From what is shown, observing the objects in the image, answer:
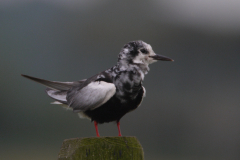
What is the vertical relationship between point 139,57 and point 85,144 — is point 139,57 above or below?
above

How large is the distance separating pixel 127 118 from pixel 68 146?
596 cm

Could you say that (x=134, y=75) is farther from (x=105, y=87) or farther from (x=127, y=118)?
(x=127, y=118)

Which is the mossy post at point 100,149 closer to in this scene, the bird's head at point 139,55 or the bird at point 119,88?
the bird at point 119,88

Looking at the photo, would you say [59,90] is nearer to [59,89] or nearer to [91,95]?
[59,89]

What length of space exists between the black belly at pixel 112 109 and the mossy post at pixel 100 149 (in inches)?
40.5

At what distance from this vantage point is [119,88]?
12.0ft

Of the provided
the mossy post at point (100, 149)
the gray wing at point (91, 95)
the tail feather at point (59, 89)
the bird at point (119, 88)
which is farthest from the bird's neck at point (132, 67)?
the mossy post at point (100, 149)

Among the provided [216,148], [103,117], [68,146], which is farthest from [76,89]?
[216,148]

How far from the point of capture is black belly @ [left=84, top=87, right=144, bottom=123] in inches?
143

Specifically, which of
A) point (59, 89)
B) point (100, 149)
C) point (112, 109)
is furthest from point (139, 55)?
point (100, 149)

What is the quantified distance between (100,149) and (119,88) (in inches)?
47.1

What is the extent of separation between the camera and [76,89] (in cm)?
407

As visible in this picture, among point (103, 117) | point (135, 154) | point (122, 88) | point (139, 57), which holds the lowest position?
point (135, 154)

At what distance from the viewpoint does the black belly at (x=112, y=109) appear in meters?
3.64
